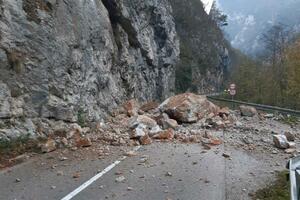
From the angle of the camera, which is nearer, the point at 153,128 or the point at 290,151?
the point at 290,151

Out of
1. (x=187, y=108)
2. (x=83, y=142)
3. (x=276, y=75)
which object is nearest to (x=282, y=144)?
(x=83, y=142)

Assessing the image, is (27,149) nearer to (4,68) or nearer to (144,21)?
(4,68)

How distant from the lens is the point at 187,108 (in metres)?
17.9

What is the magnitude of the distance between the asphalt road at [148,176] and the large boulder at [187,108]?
596cm

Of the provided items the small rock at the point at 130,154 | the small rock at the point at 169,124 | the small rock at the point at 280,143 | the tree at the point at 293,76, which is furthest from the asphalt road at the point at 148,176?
the tree at the point at 293,76

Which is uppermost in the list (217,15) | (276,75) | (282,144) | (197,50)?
(217,15)

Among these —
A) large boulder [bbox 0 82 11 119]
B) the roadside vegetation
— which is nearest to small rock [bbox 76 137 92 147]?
large boulder [bbox 0 82 11 119]

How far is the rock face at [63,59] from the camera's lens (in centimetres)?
1202

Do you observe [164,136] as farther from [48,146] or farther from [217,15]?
[217,15]

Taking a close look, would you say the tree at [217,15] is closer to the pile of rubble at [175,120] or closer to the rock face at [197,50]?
the rock face at [197,50]

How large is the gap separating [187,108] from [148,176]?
30.3 feet

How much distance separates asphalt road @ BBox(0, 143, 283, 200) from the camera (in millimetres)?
7520

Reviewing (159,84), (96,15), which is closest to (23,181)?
(96,15)

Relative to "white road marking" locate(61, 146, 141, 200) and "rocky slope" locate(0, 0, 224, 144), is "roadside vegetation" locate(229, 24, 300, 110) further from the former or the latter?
"white road marking" locate(61, 146, 141, 200)
